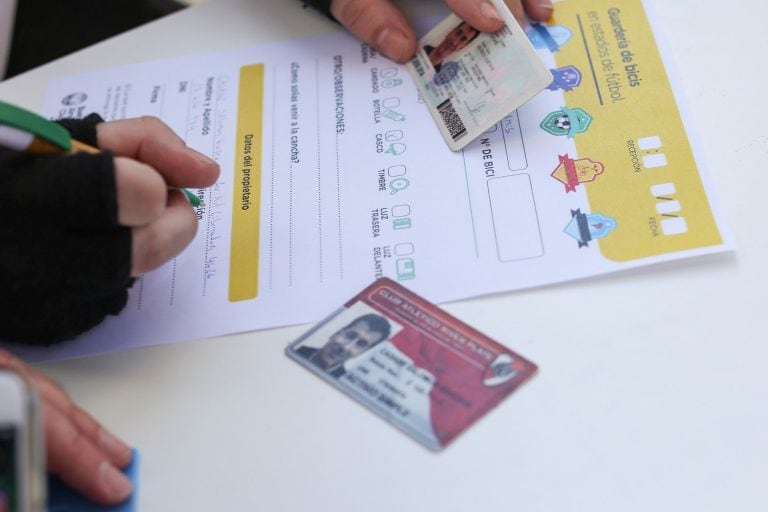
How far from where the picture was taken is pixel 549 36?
76cm

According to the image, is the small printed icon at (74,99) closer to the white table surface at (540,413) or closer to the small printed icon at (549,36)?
the white table surface at (540,413)

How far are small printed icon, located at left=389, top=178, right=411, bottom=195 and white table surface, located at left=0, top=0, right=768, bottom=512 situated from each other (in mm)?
122

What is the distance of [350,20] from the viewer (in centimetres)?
78

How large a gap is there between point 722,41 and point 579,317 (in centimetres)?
34

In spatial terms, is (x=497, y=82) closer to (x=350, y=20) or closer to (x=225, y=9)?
(x=350, y=20)

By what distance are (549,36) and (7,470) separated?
1.93 feet

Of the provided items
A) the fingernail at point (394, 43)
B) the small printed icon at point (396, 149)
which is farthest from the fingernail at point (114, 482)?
the fingernail at point (394, 43)

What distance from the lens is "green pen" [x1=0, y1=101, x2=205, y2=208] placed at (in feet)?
1.78

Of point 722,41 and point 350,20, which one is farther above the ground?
point 350,20

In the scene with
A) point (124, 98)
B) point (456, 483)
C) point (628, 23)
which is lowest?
point (456, 483)

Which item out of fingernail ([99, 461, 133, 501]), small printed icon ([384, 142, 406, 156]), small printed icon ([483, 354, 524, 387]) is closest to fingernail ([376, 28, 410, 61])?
small printed icon ([384, 142, 406, 156])

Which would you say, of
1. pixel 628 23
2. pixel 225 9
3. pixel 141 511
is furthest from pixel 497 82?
pixel 141 511

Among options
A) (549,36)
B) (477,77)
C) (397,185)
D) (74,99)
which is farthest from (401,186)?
(74,99)

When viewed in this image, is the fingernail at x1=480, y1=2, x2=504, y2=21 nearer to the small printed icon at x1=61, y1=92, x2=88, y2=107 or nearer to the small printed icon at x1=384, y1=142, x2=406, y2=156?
the small printed icon at x1=384, y1=142, x2=406, y2=156
